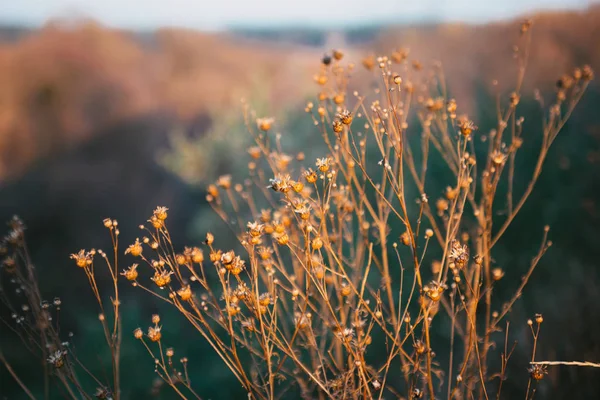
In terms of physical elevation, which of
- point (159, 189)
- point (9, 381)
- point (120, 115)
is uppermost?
point (120, 115)

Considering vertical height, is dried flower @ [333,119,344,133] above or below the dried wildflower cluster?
above

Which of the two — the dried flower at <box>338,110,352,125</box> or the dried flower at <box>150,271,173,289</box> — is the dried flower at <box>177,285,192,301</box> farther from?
the dried flower at <box>338,110,352,125</box>

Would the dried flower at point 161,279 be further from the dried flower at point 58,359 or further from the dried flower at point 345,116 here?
the dried flower at point 345,116

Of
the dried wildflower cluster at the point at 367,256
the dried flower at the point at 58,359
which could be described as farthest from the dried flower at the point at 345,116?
the dried flower at the point at 58,359

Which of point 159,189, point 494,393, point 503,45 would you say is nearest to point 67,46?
point 159,189

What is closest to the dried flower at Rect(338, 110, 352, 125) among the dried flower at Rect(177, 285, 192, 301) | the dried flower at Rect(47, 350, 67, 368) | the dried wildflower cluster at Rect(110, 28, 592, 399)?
the dried wildflower cluster at Rect(110, 28, 592, 399)

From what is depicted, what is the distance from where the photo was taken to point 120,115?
960 cm

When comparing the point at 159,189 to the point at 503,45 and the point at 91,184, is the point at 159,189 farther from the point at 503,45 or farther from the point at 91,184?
the point at 503,45

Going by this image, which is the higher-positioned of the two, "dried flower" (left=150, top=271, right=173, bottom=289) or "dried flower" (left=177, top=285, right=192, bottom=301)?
"dried flower" (left=150, top=271, right=173, bottom=289)

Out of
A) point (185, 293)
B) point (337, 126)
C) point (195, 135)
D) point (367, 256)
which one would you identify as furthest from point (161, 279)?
point (195, 135)

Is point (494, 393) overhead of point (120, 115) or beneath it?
beneath

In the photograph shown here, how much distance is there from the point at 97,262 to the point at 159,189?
79.6 inches

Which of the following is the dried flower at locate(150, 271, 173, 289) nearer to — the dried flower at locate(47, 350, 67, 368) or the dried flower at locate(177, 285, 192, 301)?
the dried flower at locate(177, 285, 192, 301)

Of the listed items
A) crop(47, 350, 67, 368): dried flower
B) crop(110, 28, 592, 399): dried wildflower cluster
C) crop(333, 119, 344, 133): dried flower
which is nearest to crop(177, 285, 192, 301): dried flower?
crop(110, 28, 592, 399): dried wildflower cluster
